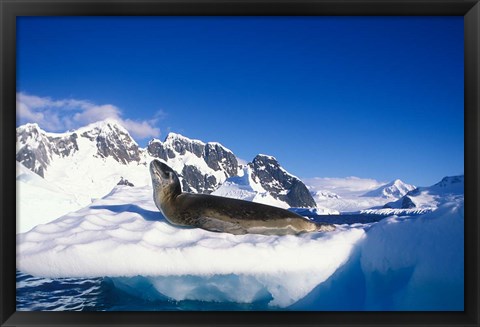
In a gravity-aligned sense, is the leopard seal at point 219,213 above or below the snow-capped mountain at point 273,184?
below

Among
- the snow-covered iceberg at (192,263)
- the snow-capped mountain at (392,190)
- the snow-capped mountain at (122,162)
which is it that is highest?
the snow-capped mountain at (122,162)

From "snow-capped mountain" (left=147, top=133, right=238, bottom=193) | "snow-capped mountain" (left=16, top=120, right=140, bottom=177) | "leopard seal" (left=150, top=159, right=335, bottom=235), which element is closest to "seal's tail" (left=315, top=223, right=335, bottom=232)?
Answer: "leopard seal" (left=150, top=159, right=335, bottom=235)

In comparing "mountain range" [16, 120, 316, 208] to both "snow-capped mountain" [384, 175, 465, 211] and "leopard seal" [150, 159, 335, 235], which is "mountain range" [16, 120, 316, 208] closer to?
"leopard seal" [150, 159, 335, 235]

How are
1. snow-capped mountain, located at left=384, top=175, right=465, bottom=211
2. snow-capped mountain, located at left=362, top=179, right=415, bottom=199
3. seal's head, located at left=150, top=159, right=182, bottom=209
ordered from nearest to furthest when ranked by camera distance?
snow-capped mountain, located at left=384, top=175, right=465, bottom=211
snow-capped mountain, located at left=362, top=179, right=415, bottom=199
seal's head, located at left=150, top=159, right=182, bottom=209

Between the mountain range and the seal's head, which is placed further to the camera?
the seal's head

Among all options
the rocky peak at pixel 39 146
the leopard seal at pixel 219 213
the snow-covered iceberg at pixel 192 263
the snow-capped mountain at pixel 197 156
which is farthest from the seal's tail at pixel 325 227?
the rocky peak at pixel 39 146
